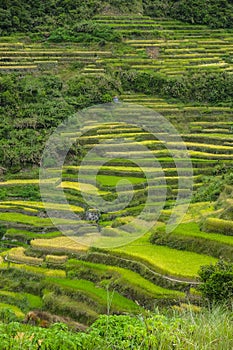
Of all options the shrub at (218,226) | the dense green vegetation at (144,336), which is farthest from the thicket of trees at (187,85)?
the dense green vegetation at (144,336)

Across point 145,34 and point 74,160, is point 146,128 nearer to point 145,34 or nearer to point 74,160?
point 74,160

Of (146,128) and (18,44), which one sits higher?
(18,44)

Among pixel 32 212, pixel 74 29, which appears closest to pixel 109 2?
pixel 74 29

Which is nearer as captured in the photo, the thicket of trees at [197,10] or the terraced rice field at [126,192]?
the terraced rice field at [126,192]

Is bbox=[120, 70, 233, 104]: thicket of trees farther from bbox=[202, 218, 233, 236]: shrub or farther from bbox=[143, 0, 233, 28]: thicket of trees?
bbox=[202, 218, 233, 236]: shrub

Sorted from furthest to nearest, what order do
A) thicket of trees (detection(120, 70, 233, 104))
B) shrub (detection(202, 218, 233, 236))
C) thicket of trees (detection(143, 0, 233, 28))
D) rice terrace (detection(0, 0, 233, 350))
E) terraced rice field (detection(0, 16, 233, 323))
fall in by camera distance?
thicket of trees (detection(143, 0, 233, 28))
thicket of trees (detection(120, 70, 233, 104))
shrub (detection(202, 218, 233, 236))
terraced rice field (detection(0, 16, 233, 323))
rice terrace (detection(0, 0, 233, 350))

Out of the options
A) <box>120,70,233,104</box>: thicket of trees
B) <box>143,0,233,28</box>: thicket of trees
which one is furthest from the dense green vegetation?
<box>143,0,233,28</box>: thicket of trees

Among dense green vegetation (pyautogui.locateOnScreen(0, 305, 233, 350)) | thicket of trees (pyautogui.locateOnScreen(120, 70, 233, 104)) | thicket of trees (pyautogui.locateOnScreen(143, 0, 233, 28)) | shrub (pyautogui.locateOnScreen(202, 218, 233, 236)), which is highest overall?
thicket of trees (pyautogui.locateOnScreen(143, 0, 233, 28))

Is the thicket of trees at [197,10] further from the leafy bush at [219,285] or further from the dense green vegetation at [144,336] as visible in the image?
the dense green vegetation at [144,336]
